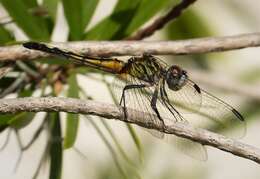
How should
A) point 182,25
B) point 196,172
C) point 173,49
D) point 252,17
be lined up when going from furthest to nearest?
point 252,17 → point 182,25 → point 196,172 → point 173,49

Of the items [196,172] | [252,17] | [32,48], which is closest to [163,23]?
[32,48]

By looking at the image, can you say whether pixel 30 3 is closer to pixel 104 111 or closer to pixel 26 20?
pixel 26 20

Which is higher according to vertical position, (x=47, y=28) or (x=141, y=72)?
(x=47, y=28)

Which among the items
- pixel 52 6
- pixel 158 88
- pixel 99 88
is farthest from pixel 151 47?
pixel 99 88

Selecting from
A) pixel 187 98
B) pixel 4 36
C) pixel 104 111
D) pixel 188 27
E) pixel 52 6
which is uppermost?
pixel 188 27

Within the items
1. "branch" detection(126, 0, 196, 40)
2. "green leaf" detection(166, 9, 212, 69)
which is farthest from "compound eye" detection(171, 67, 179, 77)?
"green leaf" detection(166, 9, 212, 69)

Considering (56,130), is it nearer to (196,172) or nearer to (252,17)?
(196,172)
